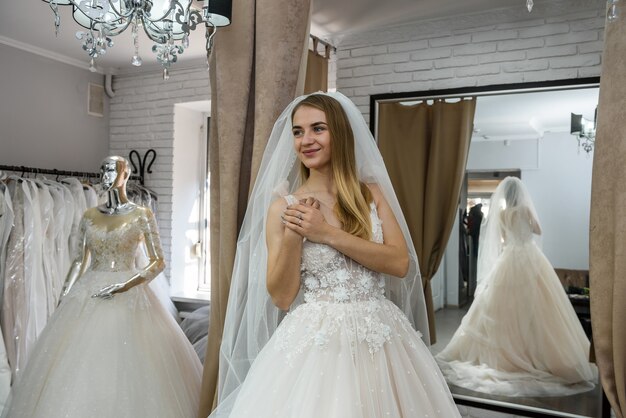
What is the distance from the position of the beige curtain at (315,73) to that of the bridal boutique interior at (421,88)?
0.34m

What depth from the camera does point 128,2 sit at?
167cm

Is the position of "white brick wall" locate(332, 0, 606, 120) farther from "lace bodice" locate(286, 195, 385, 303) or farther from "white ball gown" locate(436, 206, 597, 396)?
"lace bodice" locate(286, 195, 385, 303)

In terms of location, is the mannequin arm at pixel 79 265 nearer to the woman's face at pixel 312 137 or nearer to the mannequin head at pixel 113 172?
the mannequin head at pixel 113 172

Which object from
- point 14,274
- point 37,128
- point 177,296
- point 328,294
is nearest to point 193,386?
point 328,294

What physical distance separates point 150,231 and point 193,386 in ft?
2.53

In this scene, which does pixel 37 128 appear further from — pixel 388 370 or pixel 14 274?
pixel 388 370

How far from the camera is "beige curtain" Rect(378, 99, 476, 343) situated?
3076 millimetres

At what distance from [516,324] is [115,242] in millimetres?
2178

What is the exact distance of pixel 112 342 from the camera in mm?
2344

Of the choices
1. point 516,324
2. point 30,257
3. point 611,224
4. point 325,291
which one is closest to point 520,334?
point 516,324

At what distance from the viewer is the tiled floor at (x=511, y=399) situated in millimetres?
2691

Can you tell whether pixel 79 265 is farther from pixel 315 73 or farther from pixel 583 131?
pixel 583 131

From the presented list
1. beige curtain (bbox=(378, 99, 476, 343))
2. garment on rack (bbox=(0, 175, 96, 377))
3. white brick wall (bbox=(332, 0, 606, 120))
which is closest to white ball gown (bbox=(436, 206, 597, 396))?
beige curtain (bbox=(378, 99, 476, 343))

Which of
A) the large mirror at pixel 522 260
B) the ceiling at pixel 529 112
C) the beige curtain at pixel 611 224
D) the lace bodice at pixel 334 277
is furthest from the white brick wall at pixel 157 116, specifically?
the beige curtain at pixel 611 224
